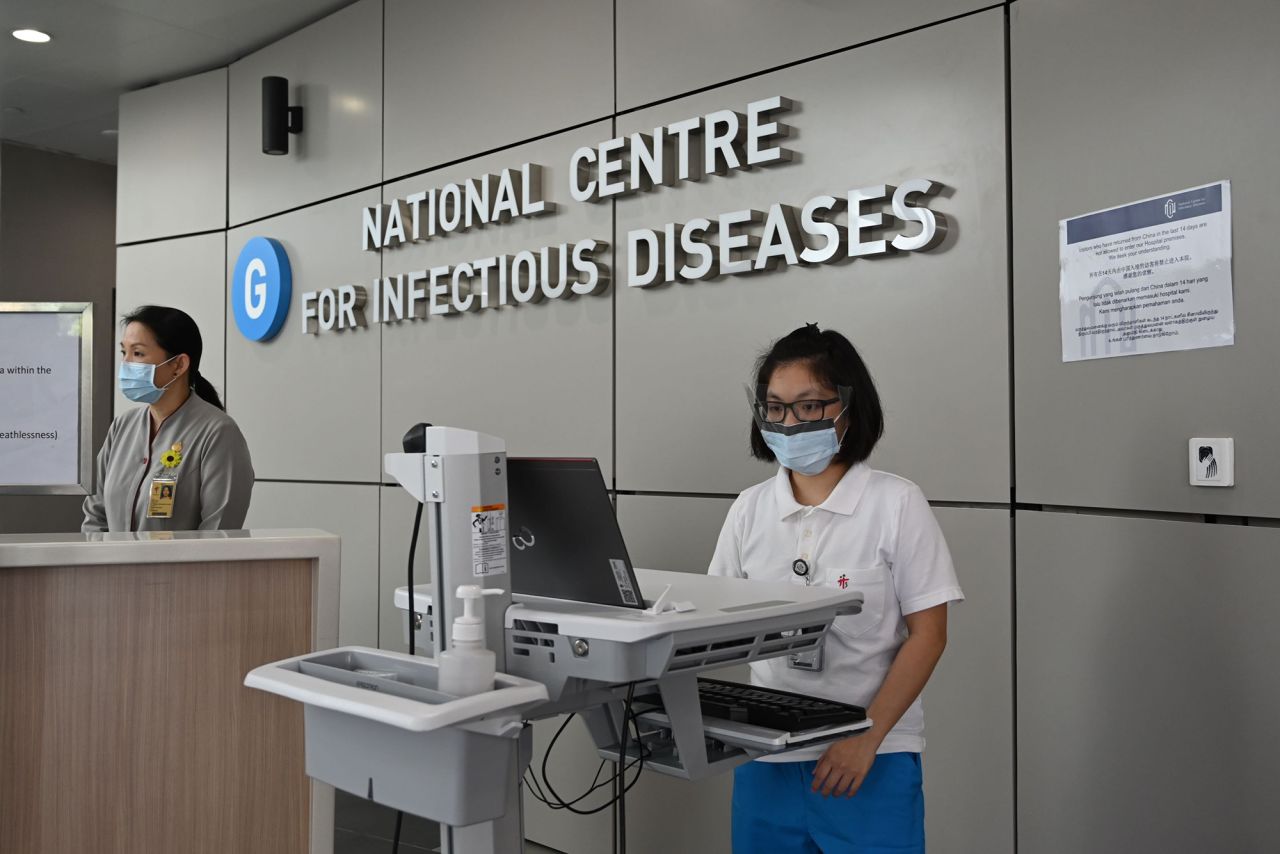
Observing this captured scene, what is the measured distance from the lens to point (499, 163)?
12.6ft

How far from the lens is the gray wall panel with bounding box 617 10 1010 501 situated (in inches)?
100

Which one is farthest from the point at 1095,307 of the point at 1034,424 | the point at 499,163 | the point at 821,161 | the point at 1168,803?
the point at 499,163

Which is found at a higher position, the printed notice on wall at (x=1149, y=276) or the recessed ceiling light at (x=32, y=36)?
the recessed ceiling light at (x=32, y=36)

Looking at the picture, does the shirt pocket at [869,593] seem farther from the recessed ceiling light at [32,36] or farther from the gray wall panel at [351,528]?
the recessed ceiling light at [32,36]

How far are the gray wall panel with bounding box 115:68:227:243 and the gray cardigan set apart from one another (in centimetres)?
246

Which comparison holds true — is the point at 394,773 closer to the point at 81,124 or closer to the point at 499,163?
the point at 499,163

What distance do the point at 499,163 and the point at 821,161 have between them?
4.63ft

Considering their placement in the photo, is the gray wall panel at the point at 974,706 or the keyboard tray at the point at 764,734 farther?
Result: the gray wall panel at the point at 974,706

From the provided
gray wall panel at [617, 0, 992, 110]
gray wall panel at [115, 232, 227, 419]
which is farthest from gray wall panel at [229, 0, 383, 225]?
gray wall panel at [617, 0, 992, 110]

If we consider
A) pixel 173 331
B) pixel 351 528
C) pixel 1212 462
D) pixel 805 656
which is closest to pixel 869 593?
pixel 805 656

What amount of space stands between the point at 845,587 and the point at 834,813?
0.36 m

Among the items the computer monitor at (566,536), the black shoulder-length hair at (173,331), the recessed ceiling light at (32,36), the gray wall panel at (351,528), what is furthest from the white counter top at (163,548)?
the recessed ceiling light at (32,36)

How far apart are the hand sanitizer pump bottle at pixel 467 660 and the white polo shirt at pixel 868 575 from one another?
673 mm

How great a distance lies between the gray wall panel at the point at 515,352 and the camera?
3.47m
